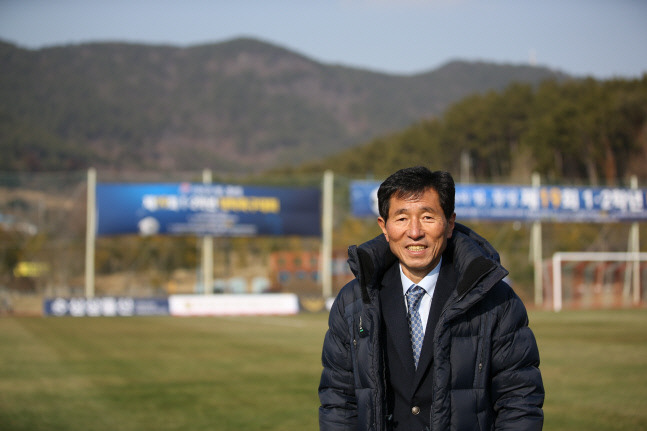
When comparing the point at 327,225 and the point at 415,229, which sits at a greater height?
the point at 327,225

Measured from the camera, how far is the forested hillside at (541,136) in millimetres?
65812

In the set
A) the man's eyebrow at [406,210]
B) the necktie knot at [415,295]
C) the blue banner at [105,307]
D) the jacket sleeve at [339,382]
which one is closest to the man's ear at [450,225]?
the man's eyebrow at [406,210]

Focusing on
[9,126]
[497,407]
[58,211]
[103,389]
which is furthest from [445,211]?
[9,126]

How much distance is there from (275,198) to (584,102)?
43.5 metres

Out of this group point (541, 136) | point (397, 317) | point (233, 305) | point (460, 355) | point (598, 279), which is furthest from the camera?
point (541, 136)

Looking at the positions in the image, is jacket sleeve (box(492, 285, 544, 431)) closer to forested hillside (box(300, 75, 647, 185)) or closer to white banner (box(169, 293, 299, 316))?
white banner (box(169, 293, 299, 316))

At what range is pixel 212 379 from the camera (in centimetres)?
1257

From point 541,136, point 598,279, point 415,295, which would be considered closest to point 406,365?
point 415,295

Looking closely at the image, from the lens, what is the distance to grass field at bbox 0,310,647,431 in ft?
30.1

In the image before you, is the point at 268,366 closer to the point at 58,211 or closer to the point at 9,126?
the point at 58,211

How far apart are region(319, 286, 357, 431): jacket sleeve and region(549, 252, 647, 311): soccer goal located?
1271 inches

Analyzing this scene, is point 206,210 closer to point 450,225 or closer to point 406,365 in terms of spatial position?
point 450,225

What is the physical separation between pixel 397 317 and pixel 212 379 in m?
9.44

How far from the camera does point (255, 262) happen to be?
50.8 metres
